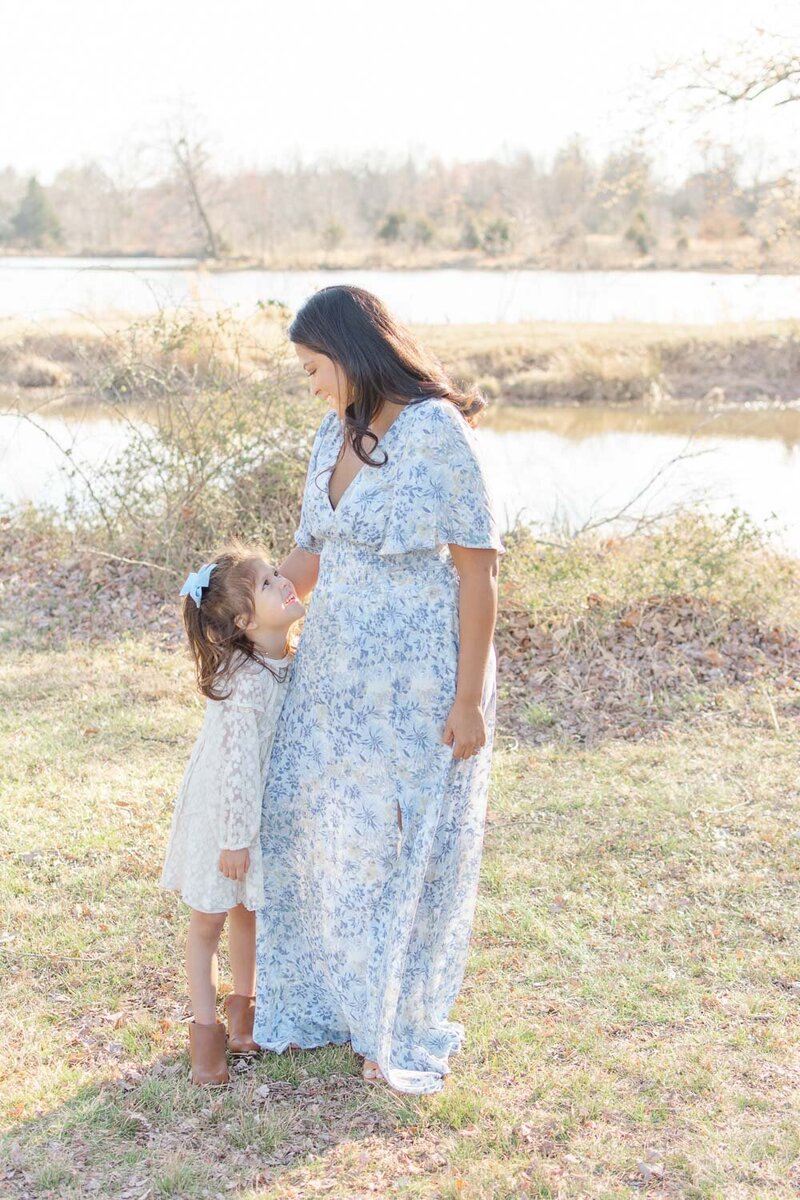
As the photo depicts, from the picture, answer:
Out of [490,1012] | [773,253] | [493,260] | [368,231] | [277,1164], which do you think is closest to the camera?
[277,1164]

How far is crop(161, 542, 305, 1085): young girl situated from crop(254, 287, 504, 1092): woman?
0.09 m

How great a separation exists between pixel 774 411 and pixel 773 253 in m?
4.34

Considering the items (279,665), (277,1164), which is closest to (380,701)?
(279,665)

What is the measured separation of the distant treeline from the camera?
28.1m

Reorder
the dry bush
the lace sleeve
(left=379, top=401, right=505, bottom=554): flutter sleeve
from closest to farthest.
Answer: (left=379, top=401, right=505, bottom=554): flutter sleeve < the lace sleeve < the dry bush

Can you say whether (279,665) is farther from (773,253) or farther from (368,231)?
(368,231)

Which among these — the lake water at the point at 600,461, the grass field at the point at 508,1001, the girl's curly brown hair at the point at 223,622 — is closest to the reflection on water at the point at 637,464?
the lake water at the point at 600,461

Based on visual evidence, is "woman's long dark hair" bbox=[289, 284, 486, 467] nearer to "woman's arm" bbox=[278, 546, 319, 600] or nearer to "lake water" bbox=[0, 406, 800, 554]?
"woman's arm" bbox=[278, 546, 319, 600]

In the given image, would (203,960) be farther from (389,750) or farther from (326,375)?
(326,375)

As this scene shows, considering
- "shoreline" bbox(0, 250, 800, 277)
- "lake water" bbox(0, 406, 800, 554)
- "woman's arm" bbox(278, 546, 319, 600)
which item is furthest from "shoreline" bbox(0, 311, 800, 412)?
"woman's arm" bbox(278, 546, 319, 600)

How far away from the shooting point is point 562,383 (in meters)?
20.1

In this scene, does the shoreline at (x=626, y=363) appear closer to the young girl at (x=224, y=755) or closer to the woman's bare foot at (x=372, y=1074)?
the young girl at (x=224, y=755)

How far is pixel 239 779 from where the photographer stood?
291 centimetres

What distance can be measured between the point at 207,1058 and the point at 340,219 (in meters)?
33.2
